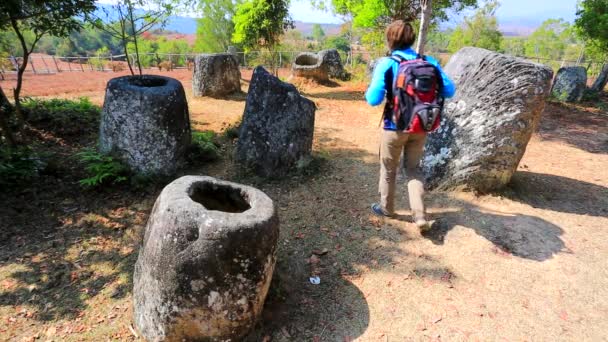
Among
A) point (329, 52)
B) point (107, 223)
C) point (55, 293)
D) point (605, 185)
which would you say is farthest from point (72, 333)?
point (329, 52)

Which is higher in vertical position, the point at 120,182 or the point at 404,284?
the point at 120,182

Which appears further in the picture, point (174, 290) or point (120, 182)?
point (120, 182)

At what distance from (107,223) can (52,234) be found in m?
0.55

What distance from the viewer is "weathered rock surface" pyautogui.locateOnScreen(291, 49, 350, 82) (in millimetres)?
12578

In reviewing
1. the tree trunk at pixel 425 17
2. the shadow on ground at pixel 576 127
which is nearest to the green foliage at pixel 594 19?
the shadow on ground at pixel 576 127

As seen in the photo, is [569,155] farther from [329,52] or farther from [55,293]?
[329,52]

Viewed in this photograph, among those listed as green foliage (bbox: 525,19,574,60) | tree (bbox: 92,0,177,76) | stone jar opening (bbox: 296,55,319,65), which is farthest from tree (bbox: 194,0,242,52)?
green foliage (bbox: 525,19,574,60)

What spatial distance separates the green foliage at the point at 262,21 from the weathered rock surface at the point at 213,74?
1912mm

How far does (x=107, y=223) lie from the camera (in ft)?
13.2

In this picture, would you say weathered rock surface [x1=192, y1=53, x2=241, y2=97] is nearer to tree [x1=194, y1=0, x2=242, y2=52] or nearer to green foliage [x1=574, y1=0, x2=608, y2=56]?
green foliage [x1=574, y1=0, x2=608, y2=56]

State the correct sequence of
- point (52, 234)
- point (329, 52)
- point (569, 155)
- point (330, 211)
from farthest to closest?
point (329, 52) → point (569, 155) → point (330, 211) → point (52, 234)

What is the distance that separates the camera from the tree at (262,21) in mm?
11039

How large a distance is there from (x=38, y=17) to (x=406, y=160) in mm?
5881

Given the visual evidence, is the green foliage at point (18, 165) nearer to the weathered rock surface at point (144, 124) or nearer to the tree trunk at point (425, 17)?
the weathered rock surface at point (144, 124)
